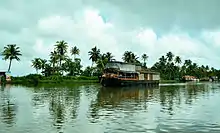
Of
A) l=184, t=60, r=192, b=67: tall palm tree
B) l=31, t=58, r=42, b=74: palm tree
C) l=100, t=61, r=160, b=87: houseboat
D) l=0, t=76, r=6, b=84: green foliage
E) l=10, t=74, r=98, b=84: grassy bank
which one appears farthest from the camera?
l=184, t=60, r=192, b=67: tall palm tree

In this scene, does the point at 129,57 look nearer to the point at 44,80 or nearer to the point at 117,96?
the point at 44,80

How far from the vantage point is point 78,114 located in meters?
22.4

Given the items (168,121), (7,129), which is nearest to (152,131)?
(168,121)

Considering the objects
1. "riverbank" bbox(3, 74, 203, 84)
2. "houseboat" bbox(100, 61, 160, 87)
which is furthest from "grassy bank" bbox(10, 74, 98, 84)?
"houseboat" bbox(100, 61, 160, 87)

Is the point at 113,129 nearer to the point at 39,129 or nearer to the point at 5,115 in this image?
the point at 39,129

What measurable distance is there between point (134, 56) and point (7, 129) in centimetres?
12348

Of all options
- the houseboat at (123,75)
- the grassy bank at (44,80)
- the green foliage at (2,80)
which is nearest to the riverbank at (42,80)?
the grassy bank at (44,80)

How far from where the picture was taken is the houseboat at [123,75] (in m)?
69.1

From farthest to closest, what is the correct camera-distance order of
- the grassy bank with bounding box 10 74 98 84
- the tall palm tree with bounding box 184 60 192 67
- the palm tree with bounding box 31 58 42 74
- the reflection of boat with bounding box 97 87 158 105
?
the tall palm tree with bounding box 184 60 192 67, the palm tree with bounding box 31 58 42 74, the grassy bank with bounding box 10 74 98 84, the reflection of boat with bounding box 97 87 158 105

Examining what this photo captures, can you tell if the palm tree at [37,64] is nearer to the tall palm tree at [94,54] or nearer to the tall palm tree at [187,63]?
the tall palm tree at [94,54]

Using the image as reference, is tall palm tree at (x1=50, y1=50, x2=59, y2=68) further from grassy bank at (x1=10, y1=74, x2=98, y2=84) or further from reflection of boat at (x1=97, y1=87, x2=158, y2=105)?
reflection of boat at (x1=97, y1=87, x2=158, y2=105)

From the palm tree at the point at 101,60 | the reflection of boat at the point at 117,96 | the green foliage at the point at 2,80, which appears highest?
the palm tree at the point at 101,60

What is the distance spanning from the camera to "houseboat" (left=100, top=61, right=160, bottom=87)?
69125 mm

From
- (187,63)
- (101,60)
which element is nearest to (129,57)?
(101,60)
